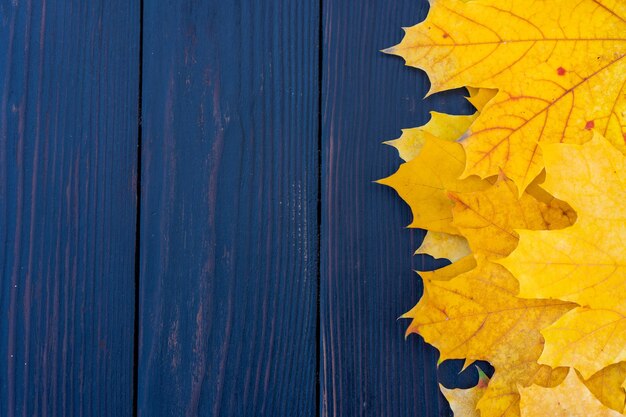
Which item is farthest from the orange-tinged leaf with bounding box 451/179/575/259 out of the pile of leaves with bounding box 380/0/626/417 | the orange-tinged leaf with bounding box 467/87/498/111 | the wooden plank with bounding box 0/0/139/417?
the wooden plank with bounding box 0/0/139/417

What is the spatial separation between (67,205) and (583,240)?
622mm

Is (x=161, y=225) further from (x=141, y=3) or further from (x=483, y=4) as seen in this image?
(x=483, y=4)

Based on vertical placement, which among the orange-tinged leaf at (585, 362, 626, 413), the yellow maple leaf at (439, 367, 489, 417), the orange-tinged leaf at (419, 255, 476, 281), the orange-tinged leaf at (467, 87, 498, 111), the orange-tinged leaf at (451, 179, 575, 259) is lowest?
the yellow maple leaf at (439, 367, 489, 417)

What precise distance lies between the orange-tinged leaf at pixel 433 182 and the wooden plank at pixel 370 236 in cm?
2

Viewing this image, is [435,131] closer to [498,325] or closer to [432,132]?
[432,132]

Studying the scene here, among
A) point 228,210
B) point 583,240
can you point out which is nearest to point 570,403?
point 583,240

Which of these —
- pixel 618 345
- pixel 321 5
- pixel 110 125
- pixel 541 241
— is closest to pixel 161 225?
pixel 110 125

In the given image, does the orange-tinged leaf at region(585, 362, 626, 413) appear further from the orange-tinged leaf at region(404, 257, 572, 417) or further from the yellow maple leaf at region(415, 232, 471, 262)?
the yellow maple leaf at region(415, 232, 471, 262)

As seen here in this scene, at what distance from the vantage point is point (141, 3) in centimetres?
82

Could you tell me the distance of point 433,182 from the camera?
0.78 metres

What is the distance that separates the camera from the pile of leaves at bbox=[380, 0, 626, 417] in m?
0.69

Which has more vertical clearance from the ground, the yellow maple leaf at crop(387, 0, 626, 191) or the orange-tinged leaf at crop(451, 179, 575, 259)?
the yellow maple leaf at crop(387, 0, 626, 191)

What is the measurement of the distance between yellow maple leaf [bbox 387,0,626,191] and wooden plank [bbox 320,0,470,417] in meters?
0.09

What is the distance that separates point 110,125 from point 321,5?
1.03ft
